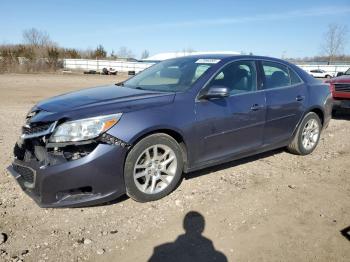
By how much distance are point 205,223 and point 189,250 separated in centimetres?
55

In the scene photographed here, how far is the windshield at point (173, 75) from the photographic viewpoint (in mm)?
4684

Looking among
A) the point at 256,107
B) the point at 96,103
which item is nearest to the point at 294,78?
the point at 256,107

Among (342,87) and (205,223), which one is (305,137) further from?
(342,87)

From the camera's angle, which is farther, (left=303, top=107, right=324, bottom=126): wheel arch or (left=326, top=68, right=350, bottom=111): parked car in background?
(left=326, top=68, right=350, bottom=111): parked car in background

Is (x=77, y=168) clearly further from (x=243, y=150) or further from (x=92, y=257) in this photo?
(x=243, y=150)

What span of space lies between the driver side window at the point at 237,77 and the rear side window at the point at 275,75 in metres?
0.27

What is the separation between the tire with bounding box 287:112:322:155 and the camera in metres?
5.98

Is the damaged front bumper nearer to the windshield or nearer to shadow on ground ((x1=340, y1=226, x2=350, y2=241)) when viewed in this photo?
the windshield

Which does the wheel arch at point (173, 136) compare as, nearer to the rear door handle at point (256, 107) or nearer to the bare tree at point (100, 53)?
the rear door handle at point (256, 107)

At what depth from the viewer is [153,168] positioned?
164 inches

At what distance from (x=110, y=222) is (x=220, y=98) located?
200 cm

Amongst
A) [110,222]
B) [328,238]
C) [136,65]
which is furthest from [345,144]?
[136,65]

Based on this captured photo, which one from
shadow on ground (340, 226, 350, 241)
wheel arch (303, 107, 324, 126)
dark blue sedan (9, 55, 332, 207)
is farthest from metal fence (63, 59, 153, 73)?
shadow on ground (340, 226, 350, 241)

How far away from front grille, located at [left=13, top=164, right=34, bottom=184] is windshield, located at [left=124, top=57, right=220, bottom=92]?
1833 millimetres
